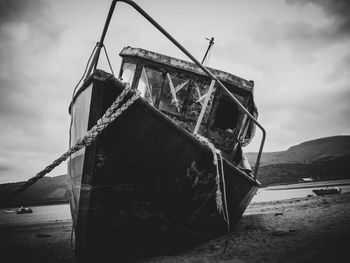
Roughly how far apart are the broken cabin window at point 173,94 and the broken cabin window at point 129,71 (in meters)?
0.74

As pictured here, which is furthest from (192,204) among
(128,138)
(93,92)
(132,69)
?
(132,69)

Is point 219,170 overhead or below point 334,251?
overhead

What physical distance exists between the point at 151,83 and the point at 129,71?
590 mm

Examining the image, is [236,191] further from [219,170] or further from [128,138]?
[128,138]

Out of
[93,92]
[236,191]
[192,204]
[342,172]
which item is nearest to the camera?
[93,92]

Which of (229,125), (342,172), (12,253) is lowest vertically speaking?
(342,172)

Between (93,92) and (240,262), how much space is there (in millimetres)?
2592

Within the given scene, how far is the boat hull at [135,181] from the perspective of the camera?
2230mm

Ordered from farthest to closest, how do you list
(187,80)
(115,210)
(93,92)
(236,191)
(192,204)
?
(187,80)
(236,191)
(192,204)
(115,210)
(93,92)

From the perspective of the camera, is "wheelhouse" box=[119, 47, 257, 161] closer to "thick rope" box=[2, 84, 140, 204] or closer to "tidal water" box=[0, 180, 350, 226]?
"thick rope" box=[2, 84, 140, 204]

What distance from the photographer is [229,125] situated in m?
4.98

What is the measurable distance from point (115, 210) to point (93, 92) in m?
1.39

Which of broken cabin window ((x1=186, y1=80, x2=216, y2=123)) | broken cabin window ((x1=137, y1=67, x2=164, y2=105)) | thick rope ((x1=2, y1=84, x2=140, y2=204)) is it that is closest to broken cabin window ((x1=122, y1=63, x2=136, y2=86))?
broken cabin window ((x1=137, y1=67, x2=164, y2=105))

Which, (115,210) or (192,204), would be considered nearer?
(115,210)
